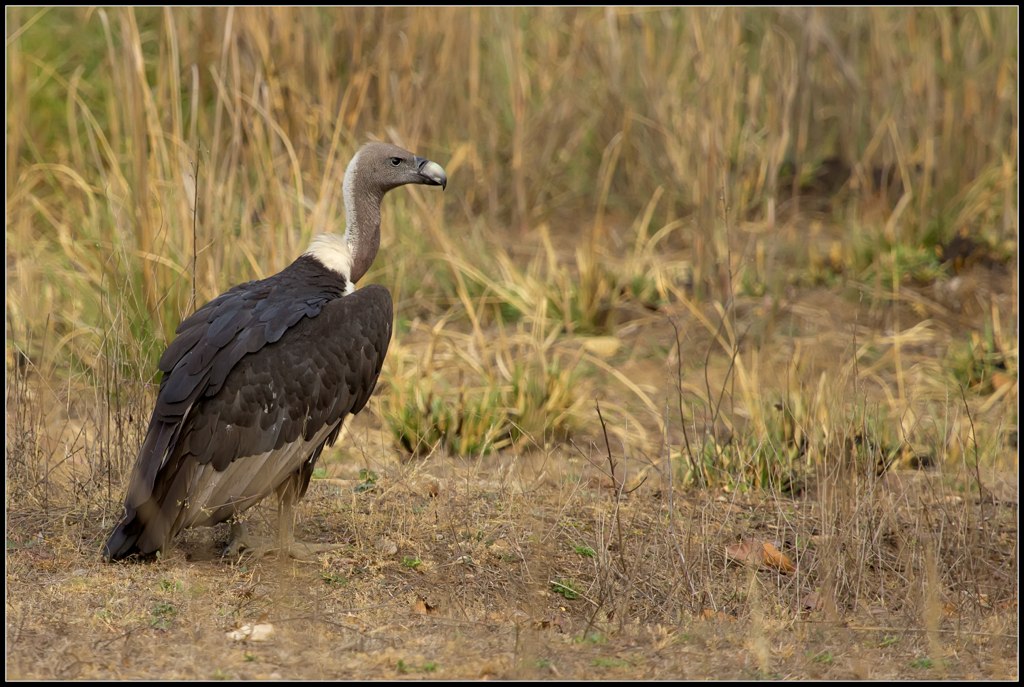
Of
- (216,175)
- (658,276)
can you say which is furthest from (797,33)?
(216,175)

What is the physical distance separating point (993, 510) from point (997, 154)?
3.58 m

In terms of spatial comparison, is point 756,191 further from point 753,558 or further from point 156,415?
point 156,415

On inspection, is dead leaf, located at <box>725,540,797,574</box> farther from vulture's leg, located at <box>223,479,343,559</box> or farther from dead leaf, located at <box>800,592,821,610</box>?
vulture's leg, located at <box>223,479,343,559</box>

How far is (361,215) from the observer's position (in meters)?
5.00

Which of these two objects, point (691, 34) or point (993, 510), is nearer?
point (993, 510)

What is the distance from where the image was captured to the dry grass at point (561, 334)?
398cm

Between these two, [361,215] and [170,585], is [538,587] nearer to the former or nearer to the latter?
[170,585]

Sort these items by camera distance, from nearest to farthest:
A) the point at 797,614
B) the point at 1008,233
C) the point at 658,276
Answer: the point at 797,614 → the point at 658,276 → the point at 1008,233

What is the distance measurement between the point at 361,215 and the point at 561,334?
7.48ft

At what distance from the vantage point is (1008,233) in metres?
7.74

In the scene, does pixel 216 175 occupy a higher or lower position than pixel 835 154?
higher

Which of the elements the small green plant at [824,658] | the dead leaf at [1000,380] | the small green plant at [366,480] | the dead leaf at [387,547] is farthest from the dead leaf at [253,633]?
the dead leaf at [1000,380]

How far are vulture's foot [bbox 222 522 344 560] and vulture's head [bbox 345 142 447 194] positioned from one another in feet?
4.49

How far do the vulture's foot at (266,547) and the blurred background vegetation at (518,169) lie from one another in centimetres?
110
